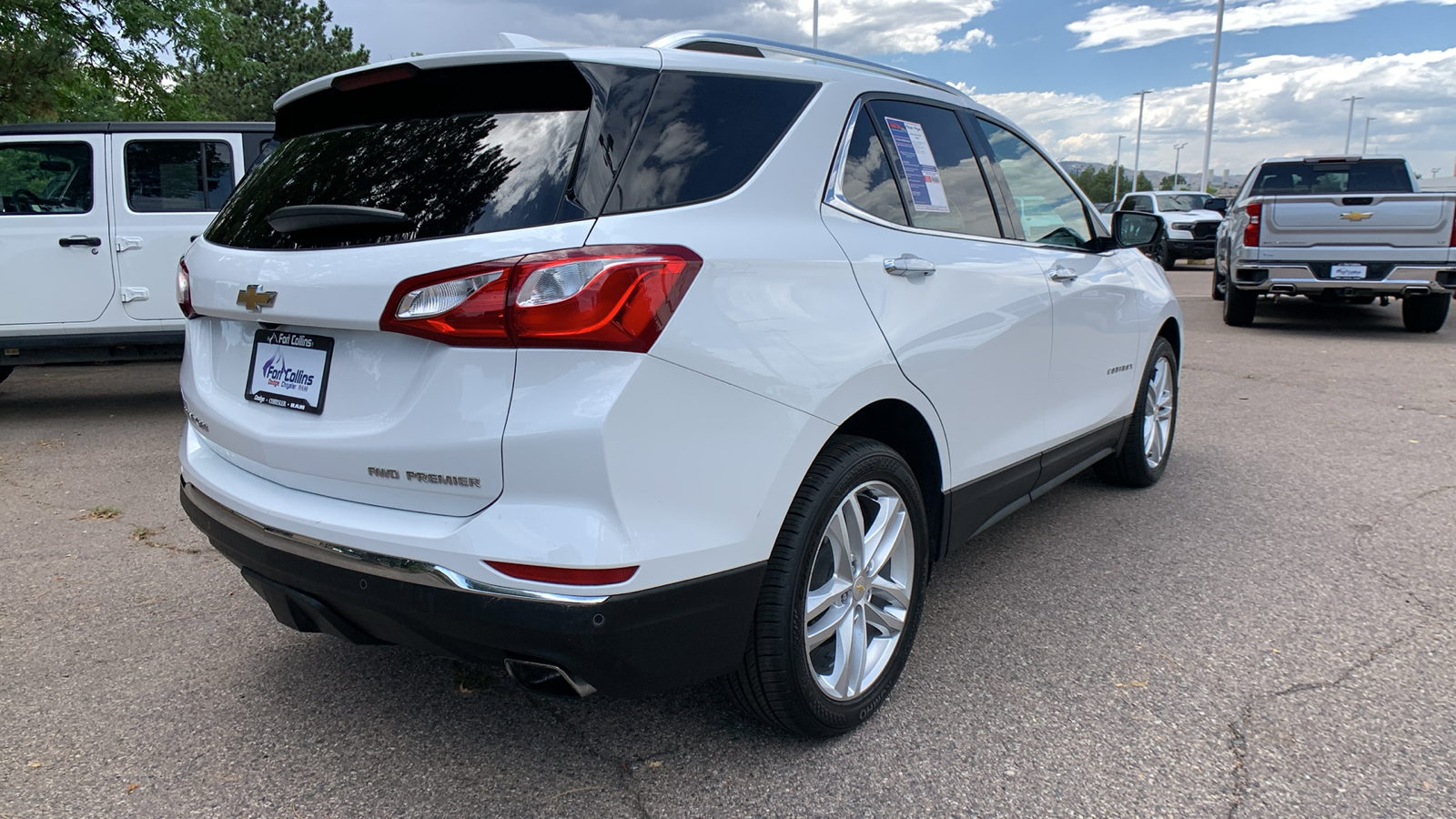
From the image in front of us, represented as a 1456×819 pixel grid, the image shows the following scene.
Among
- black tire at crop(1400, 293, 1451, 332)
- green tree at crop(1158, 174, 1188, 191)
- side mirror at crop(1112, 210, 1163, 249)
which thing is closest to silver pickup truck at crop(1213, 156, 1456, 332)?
black tire at crop(1400, 293, 1451, 332)

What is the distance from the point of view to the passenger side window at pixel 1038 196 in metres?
3.55

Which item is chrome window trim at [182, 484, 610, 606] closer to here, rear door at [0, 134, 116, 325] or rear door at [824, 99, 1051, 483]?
rear door at [824, 99, 1051, 483]

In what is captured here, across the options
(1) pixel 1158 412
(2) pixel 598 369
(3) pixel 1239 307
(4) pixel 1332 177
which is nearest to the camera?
(2) pixel 598 369

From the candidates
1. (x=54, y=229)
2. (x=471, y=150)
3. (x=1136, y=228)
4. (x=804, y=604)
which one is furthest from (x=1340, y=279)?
(x=54, y=229)

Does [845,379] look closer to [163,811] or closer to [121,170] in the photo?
[163,811]

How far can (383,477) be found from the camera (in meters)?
2.05

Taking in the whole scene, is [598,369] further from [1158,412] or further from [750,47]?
[1158,412]

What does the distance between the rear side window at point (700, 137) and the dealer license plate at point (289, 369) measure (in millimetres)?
761

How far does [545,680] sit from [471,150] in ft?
3.82

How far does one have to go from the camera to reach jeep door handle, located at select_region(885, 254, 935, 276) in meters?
2.58

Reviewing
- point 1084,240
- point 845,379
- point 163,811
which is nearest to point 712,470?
point 845,379

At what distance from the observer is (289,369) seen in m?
2.27

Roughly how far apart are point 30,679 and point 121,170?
4.87m

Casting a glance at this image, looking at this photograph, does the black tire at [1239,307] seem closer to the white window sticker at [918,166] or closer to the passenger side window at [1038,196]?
the passenger side window at [1038,196]
